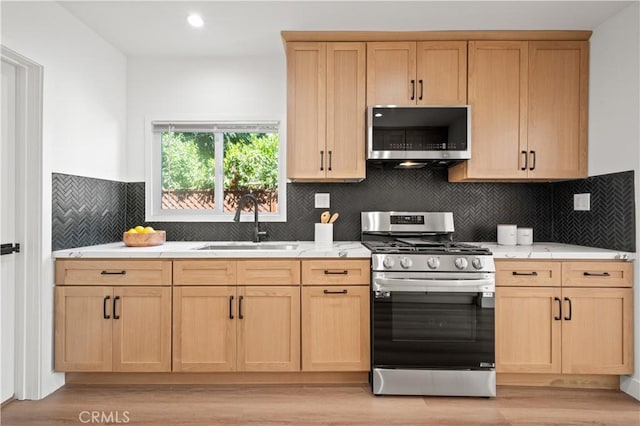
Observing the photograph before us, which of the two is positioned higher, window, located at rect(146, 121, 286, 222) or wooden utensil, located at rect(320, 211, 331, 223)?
window, located at rect(146, 121, 286, 222)

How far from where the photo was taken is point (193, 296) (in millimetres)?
2430

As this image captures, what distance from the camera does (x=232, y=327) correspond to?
7.96 feet

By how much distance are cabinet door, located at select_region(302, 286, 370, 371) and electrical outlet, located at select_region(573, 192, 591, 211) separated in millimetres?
1712

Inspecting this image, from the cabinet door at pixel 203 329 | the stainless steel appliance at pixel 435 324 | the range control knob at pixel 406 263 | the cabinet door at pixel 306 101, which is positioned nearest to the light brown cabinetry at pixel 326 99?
the cabinet door at pixel 306 101

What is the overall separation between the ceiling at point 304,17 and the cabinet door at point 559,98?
16 centimetres

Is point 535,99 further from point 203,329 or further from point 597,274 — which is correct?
point 203,329

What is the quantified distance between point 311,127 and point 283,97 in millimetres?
558

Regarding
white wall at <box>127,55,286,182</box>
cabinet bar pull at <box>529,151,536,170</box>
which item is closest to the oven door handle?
cabinet bar pull at <box>529,151,536,170</box>

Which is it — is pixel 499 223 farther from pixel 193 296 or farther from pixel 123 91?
pixel 123 91

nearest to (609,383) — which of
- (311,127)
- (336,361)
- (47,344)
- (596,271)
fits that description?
(596,271)

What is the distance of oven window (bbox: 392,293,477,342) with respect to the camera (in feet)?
7.73

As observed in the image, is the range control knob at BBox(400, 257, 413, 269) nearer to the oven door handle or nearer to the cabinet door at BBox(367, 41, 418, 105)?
the oven door handle

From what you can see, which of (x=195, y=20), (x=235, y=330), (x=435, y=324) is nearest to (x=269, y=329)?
(x=235, y=330)

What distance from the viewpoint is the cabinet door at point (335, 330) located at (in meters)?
2.43
